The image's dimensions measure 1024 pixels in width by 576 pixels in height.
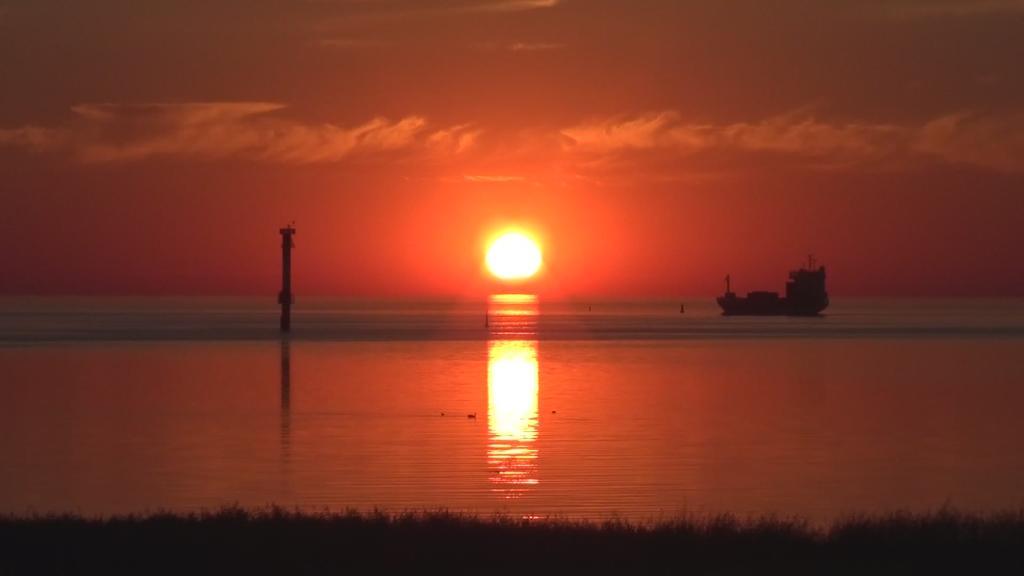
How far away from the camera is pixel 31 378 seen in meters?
60.8

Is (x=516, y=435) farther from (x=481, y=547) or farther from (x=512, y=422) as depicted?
(x=481, y=547)

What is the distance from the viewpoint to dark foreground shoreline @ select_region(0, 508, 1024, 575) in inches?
610

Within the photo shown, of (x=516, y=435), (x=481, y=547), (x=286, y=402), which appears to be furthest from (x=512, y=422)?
(x=481, y=547)

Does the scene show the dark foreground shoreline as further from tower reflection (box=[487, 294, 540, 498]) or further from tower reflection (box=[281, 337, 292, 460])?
tower reflection (box=[281, 337, 292, 460])

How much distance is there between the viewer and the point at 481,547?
16531 millimetres

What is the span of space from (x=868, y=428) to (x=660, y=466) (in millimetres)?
11987

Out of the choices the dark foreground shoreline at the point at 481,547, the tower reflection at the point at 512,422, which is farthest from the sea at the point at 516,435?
the dark foreground shoreline at the point at 481,547

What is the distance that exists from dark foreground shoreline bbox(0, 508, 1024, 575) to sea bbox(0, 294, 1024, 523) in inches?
142

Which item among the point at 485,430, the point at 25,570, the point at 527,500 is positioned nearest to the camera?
the point at 25,570

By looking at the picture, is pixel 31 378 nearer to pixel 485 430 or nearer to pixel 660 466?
pixel 485 430

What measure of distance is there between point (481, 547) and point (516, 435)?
21869 mm

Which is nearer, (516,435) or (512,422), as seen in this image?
(516,435)

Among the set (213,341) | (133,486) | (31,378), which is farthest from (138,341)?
(133,486)

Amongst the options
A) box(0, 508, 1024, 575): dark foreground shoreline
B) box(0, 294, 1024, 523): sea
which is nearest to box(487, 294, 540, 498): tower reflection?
box(0, 294, 1024, 523): sea
